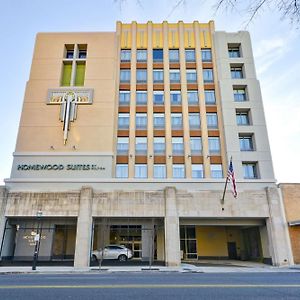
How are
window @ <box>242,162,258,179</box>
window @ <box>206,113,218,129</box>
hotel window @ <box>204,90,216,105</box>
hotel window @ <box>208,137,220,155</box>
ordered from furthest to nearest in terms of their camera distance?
hotel window @ <box>204,90,216,105</box> → window @ <box>206,113,218,129</box> → hotel window @ <box>208,137,220,155</box> → window @ <box>242,162,258,179</box>

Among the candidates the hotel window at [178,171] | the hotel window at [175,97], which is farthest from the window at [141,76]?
the hotel window at [178,171]

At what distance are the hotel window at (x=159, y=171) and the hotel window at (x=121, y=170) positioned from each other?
10.6 ft

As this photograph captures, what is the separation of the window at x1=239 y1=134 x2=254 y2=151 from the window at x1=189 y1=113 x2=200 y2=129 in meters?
5.22

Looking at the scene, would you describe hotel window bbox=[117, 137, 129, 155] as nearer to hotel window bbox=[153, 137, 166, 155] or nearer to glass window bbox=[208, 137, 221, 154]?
hotel window bbox=[153, 137, 166, 155]

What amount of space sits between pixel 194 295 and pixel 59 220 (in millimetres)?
22446

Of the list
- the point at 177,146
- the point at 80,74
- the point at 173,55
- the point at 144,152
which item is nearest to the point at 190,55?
the point at 173,55

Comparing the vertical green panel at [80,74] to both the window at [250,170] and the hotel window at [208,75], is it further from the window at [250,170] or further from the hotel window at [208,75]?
the window at [250,170]

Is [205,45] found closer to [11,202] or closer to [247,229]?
[247,229]

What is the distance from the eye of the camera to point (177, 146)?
30.6 metres

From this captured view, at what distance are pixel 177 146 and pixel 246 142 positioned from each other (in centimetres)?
818

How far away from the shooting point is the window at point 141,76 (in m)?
33.7

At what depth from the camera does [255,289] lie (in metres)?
8.48

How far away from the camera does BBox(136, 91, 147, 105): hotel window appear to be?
3266cm

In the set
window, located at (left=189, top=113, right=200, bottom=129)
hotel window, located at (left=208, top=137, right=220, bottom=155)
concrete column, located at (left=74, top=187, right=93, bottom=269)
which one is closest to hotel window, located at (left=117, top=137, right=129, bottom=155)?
concrete column, located at (left=74, top=187, right=93, bottom=269)
